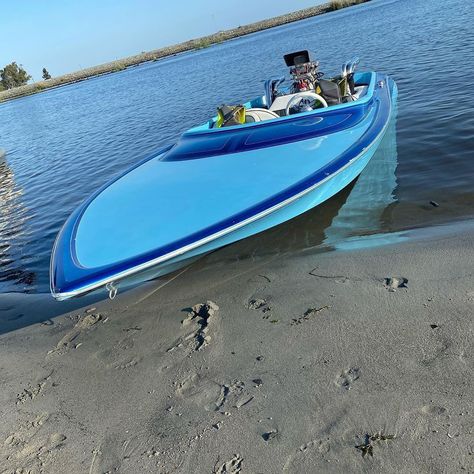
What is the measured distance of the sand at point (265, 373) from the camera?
2559mm

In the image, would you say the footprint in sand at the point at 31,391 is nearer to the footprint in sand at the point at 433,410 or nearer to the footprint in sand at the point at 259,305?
the footprint in sand at the point at 259,305

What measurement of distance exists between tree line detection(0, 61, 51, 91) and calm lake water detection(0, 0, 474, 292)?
80.9 metres

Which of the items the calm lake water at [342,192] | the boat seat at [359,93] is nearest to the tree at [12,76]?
the calm lake water at [342,192]

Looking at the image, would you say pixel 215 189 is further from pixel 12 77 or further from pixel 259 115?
pixel 12 77

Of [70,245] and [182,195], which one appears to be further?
[182,195]

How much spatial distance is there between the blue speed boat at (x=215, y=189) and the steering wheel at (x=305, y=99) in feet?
0.06

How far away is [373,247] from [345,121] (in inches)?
78.0

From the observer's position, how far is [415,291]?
374cm

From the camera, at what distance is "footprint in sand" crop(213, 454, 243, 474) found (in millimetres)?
2518

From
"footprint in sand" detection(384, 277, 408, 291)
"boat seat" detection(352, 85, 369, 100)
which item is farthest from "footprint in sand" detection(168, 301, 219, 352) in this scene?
"boat seat" detection(352, 85, 369, 100)

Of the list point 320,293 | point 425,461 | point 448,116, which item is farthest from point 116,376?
point 448,116

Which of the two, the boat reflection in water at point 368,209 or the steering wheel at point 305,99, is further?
the steering wheel at point 305,99

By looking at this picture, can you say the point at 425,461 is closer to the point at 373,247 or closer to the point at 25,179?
the point at 373,247

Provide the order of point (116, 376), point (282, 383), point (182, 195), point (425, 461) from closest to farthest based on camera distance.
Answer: point (425, 461), point (282, 383), point (116, 376), point (182, 195)
